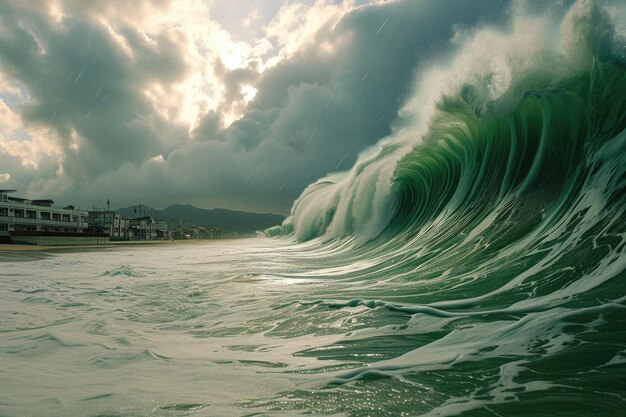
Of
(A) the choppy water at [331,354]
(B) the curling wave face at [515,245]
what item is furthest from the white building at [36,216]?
(A) the choppy water at [331,354]

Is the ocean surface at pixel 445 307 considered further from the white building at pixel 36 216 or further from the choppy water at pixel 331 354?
the white building at pixel 36 216

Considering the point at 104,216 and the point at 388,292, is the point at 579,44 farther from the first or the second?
the point at 104,216

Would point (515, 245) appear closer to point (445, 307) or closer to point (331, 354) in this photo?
point (445, 307)

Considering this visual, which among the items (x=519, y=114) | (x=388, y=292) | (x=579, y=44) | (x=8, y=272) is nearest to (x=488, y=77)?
(x=519, y=114)

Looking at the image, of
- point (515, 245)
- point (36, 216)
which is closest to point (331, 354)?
point (515, 245)

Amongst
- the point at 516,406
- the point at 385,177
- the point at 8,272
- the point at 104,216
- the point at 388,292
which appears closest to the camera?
the point at 516,406

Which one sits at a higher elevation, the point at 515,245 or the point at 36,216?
the point at 36,216
